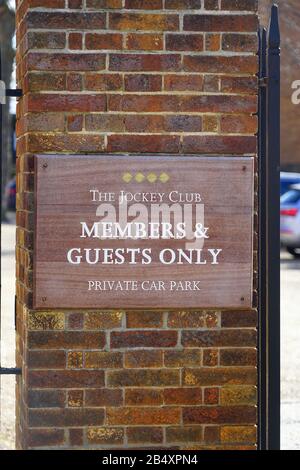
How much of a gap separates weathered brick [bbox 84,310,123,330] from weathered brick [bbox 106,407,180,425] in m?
0.32

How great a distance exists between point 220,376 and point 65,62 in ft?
4.40

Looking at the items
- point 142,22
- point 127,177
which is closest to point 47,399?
point 127,177

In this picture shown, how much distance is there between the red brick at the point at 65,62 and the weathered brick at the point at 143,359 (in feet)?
3.59

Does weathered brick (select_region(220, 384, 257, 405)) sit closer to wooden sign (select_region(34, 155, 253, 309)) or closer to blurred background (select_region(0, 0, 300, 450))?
wooden sign (select_region(34, 155, 253, 309))

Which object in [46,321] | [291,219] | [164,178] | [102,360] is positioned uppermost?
[291,219]

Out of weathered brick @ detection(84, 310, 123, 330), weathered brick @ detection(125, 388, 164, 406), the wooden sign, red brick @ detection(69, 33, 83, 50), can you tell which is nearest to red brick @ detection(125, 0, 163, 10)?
red brick @ detection(69, 33, 83, 50)

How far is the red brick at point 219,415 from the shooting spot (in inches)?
158

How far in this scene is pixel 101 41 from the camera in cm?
393

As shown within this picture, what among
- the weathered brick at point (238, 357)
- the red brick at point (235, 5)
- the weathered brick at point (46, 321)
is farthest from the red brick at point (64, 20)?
the weathered brick at point (238, 357)

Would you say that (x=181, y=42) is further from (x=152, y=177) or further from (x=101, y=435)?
(x=101, y=435)

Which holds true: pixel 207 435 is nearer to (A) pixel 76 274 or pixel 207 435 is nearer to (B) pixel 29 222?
(A) pixel 76 274

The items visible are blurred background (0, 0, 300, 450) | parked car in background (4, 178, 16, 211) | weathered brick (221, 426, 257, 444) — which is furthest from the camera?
parked car in background (4, 178, 16, 211)

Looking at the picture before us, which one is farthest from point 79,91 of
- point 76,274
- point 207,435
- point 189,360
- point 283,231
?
point 283,231

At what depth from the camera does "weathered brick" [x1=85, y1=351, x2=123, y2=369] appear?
3959 millimetres
